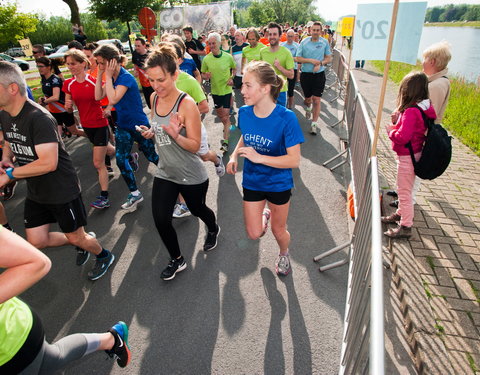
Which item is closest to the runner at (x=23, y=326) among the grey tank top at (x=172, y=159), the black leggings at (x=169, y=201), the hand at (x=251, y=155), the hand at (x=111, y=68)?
the black leggings at (x=169, y=201)

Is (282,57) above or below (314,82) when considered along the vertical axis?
above

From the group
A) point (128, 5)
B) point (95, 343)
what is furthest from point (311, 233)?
point (128, 5)

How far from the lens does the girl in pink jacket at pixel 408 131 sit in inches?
127

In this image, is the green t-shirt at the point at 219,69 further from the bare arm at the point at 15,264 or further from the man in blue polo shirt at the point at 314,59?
the bare arm at the point at 15,264

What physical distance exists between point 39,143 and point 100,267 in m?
1.63

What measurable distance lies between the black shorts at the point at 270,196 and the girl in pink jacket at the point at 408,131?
148 cm

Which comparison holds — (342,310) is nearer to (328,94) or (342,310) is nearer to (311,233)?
(311,233)

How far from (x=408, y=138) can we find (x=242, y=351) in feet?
8.96

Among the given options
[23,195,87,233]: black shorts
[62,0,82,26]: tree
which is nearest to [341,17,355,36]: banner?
[23,195,87,233]: black shorts

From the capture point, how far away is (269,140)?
2.79 meters

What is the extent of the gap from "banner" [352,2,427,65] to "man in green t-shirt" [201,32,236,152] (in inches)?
121

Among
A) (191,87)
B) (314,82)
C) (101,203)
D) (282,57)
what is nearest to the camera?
(191,87)

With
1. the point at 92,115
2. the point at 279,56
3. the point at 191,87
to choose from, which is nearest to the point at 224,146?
the point at 279,56

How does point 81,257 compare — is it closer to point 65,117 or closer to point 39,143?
point 39,143
